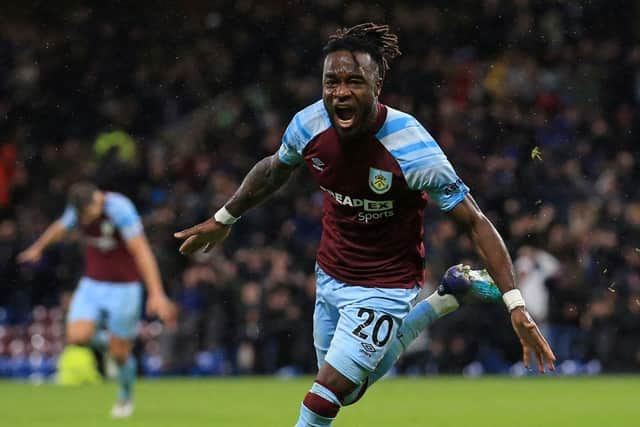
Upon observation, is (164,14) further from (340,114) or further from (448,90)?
(340,114)

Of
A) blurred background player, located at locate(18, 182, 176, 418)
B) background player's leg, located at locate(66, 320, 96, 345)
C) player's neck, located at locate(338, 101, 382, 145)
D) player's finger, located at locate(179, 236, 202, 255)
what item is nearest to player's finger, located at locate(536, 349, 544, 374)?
player's neck, located at locate(338, 101, 382, 145)

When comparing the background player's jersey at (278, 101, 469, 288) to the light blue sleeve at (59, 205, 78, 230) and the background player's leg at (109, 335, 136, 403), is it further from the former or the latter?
the light blue sleeve at (59, 205, 78, 230)

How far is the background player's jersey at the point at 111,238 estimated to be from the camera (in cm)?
1315

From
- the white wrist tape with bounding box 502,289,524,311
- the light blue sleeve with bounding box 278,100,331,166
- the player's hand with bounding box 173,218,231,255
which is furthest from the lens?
the player's hand with bounding box 173,218,231,255

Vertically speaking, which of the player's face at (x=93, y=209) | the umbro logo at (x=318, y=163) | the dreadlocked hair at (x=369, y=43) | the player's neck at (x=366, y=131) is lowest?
the player's face at (x=93, y=209)

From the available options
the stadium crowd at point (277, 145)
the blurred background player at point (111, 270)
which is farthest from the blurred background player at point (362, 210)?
the stadium crowd at point (277, 145)

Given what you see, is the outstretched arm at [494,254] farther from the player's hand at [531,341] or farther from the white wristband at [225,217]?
the white wristband at [225,217]

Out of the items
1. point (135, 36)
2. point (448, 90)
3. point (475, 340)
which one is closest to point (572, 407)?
point (475, 340)

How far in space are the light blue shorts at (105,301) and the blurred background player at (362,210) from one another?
5.76 meters

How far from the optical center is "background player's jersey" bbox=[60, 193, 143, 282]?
43.1ft

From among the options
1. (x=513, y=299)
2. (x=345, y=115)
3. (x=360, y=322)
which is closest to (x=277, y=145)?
(x=360, y=322)

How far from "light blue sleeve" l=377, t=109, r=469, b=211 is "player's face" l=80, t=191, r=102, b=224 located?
6.33 meters

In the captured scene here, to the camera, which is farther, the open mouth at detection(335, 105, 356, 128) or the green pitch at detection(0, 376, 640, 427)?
the green pitch at detection(0, 376, 640, 427)

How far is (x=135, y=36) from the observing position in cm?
2469
